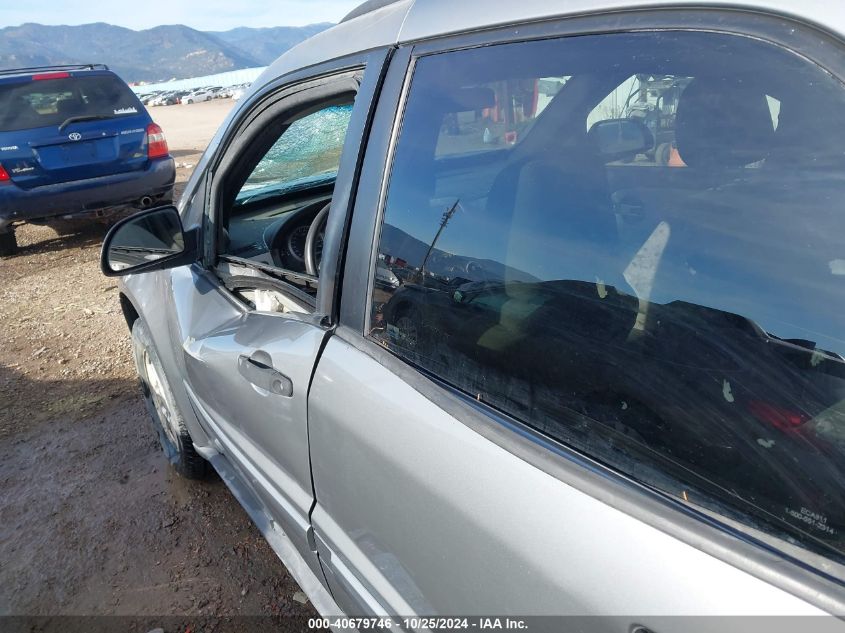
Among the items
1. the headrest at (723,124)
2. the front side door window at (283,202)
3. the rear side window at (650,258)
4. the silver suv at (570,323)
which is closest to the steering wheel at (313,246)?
the front side door window at (283,202)

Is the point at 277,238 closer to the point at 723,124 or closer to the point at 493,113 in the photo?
the point at 493,113

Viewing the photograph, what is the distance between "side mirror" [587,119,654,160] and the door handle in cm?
93

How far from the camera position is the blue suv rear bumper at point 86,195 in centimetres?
601

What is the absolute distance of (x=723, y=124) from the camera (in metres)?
0.87

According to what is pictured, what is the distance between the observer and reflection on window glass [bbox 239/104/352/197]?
2235 mm

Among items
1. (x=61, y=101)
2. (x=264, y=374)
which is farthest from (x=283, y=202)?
(x=61, y=101)

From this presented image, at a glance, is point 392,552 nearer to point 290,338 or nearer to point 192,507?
point 290,338

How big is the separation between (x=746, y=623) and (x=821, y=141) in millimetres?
628

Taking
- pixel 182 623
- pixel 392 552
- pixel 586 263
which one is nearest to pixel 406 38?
pixel 586 263

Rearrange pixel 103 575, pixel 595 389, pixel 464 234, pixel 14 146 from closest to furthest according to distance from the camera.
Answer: pixel 595 389
pixel 464 234
pixel 103 575
pixel 14 146

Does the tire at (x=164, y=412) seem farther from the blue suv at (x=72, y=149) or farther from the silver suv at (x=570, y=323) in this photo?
the blue suv at (x=72, y=149)

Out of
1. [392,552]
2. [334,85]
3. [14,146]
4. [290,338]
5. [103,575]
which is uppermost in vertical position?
[334,85]

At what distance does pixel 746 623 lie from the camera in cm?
70

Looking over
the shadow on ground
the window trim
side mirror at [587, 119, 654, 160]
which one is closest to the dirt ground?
the shadow on ground
